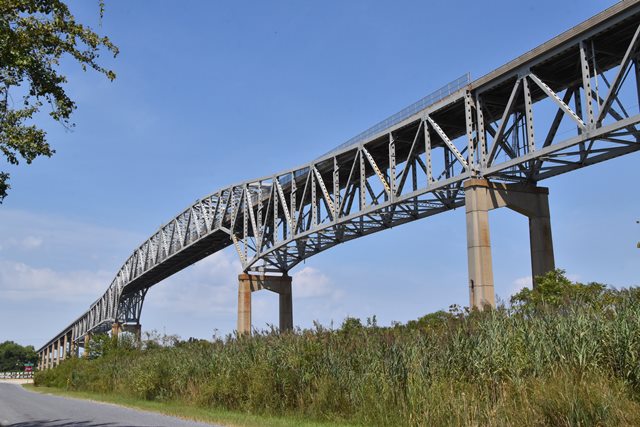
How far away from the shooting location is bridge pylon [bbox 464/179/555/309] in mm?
29219

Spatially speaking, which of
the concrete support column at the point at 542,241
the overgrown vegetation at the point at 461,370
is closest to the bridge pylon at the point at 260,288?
the concrete support column at the point at 542,241

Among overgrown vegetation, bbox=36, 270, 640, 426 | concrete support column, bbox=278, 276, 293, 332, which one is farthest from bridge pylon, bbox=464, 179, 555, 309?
concrete support column, bbox=278, 276, 293, 332

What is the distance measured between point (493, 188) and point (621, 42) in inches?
344

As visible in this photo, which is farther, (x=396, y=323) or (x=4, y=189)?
(x=396, y=323)

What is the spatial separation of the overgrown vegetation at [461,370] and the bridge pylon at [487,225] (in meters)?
5.08

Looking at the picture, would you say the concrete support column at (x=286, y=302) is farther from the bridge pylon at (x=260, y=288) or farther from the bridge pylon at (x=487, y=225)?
the bridge pylon at (x=487, y=225)

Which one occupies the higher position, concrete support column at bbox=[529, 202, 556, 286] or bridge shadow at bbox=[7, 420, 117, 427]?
concrete support column at bbox=[529, 202, 556, 286]

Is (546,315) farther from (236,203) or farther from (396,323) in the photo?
(236,203)

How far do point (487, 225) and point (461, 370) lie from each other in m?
16.6

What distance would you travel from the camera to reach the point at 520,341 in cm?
1355

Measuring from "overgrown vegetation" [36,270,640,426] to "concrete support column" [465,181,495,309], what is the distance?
16.0 feet

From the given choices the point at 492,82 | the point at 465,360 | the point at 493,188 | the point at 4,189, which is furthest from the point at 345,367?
the point at 492,82

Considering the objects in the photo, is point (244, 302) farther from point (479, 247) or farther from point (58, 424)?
point (58, 424)

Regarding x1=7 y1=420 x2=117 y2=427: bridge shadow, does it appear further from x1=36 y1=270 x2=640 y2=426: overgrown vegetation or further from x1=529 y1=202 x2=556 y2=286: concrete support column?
x1=529 y1=202 x2=556 y2=286: concrete support column
